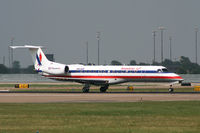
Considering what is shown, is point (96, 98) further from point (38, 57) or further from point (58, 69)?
point (38, 57)

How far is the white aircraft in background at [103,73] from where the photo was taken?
64.6 m

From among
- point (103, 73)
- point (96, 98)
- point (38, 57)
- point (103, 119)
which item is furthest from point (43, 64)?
point (103, 119)

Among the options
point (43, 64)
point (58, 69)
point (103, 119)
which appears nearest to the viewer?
point (103, 119)

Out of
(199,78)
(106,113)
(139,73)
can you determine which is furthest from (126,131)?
(199,78)

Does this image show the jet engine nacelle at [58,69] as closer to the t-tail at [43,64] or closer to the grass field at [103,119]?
the t-tail at [43,64]

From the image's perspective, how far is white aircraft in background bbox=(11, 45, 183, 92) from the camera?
6456cm

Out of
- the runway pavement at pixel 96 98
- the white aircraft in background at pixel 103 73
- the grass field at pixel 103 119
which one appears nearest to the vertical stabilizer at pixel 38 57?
the white aircraft in background at pixel 103 73

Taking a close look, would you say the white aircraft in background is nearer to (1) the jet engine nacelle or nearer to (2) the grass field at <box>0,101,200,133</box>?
(1) the jet engine nacelle

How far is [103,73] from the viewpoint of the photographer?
6706cm

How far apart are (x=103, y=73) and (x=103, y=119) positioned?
1434 inches

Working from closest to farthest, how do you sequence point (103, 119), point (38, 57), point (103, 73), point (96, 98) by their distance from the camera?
point (103, 119)
point (96, 98)
point (103, 73)
point (38, 57)

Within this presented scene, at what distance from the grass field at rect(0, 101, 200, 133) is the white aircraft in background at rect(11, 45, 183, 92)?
24618 millimetres

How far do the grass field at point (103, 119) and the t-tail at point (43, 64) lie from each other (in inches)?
1128

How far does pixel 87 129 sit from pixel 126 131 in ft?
7.19
